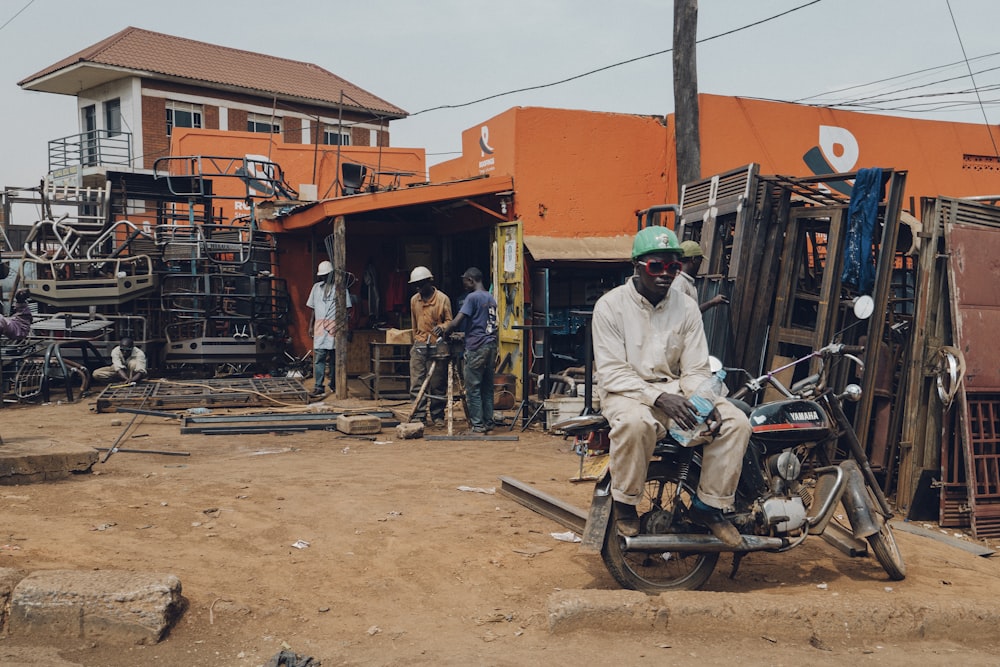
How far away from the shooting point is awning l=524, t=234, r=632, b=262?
42.4 feet

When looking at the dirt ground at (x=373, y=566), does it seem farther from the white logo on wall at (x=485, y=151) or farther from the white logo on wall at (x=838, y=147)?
the white logo on wall at (x=838, y=147)

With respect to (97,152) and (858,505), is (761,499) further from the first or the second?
(97,152)

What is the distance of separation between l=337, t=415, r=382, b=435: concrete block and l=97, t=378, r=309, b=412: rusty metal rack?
2.51 meters

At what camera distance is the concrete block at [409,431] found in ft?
33.9

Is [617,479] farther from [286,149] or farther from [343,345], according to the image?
[286,149]

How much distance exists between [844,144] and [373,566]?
12658 mm

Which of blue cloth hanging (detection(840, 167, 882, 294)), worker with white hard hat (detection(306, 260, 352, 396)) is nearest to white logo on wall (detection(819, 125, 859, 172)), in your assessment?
blue cloth hanging (detection(840, 167, 882, 294))

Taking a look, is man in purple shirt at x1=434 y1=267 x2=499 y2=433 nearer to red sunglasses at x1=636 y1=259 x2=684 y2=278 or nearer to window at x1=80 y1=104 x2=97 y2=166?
red sunglasses at x1=636 y1=259 x2=684 y2=278

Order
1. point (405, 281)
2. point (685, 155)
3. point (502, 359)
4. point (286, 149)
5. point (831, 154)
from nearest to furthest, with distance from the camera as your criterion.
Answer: point (685, 155) → point (502, 359) → point (831, 154) → point (405, 281) → point (286, 149)

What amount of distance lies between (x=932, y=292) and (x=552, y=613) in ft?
14.8

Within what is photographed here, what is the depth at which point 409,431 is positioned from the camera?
10336 mm

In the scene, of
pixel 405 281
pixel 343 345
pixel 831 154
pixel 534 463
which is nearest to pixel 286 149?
pixel 405 281

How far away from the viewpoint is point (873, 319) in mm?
7496

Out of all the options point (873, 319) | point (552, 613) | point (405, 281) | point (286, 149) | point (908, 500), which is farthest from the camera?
point (286, 149)
